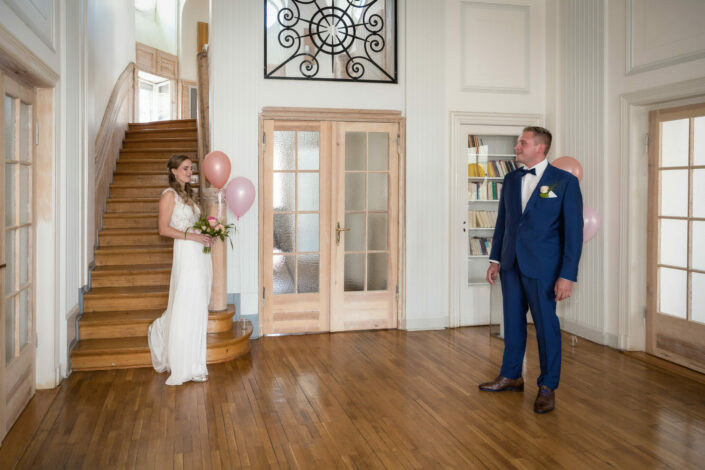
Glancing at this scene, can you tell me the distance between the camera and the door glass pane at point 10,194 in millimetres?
3564

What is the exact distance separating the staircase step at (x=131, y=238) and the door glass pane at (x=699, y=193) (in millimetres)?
4946

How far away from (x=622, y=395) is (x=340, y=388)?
6.62 feet

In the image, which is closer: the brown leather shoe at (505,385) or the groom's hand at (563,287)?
the groom's hand at (563,287)

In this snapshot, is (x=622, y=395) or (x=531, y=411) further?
(x=622, y=395)

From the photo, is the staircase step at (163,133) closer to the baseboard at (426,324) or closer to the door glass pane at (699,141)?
the baseboard at (426,324)

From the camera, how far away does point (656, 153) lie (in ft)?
17.1

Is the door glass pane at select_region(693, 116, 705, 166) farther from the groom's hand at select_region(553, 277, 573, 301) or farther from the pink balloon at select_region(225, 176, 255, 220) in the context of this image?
the pink balloon at select_region(225, 176, 255, 220)

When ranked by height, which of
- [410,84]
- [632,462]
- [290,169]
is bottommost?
[632,462]

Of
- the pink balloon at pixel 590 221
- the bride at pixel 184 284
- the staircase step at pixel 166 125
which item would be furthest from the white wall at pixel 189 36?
the pink balloon at pixel 590 221

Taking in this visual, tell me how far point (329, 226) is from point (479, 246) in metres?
1.74

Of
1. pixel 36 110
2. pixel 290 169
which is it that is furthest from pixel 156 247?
pixel 36 110

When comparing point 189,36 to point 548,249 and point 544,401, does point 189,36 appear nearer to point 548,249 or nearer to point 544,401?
point 548,249

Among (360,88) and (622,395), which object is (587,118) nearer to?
(360,88)

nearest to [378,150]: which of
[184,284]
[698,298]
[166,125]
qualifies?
[184,284]
